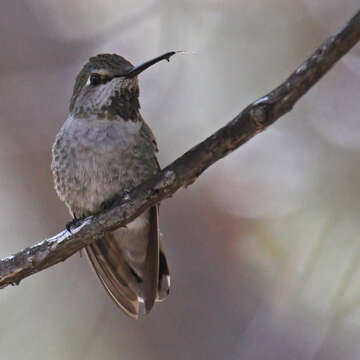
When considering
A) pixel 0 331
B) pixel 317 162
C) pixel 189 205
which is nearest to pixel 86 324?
pixel 0 331

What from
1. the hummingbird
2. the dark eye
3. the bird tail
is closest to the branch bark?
the hummingbird

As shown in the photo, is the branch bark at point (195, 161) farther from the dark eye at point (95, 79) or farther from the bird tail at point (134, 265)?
the dark eye at point (95, 79)

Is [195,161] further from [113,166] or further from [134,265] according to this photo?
[134,265]

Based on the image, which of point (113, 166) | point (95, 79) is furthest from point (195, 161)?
point (95, 79)

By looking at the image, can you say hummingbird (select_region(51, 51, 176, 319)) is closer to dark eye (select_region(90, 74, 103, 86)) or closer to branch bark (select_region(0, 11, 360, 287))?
dark eye (select_region(90, 74, 103, 86))

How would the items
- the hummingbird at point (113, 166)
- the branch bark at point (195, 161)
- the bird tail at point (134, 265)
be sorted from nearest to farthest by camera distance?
1. the branch bark at point (195, 161)
2. the hummingbird at point (113, 166)
3. the bird tail at point (134, 265)

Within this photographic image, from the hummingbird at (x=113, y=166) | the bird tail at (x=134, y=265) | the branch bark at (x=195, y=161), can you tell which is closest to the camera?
the branch bark at (x=195, y=161)

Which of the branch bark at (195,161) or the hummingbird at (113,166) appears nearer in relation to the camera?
the branch bark at (195,161)

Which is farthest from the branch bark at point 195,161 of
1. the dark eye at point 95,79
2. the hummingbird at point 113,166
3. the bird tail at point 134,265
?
the dark eye at point 95,79
